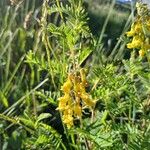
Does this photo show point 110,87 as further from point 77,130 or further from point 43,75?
point 43,75

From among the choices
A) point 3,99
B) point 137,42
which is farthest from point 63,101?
point 3,99

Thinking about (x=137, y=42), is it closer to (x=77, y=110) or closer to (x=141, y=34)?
(x=141, y=34)

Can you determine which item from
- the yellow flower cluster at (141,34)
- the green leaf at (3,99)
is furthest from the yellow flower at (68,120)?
the green leaf at (3,99)

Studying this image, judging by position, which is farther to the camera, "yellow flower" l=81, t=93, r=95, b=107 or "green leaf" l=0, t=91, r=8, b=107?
"green leaf" l=0, t=91, r=8, b=107

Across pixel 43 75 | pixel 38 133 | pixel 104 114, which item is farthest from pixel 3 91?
pixel 104 114

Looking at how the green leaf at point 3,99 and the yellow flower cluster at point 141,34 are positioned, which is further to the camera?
the green leaf at point 3,99

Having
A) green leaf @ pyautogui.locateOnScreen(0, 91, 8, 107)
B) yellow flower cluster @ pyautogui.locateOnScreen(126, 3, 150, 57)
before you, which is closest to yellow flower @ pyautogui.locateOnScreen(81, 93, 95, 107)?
yellow flower cluster @ pyautogui.locateOnScreen(126, 3, 150, 57)

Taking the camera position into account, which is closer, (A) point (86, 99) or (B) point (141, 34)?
(A) point (86, 99)

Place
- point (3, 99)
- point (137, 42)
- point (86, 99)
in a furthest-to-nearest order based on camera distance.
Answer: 1. point (3, 99)
2. point (137, 42)
3. point (86, 99)

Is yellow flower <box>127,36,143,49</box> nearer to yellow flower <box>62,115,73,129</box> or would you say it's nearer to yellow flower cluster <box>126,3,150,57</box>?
yellow flower cluster <box>126,3,150,57</box>

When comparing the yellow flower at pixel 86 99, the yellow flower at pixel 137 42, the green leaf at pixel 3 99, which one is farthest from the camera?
the green leaf at pixel 3 99

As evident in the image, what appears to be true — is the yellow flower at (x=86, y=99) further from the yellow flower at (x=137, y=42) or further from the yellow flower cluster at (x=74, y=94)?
the yellow flower at (x=137, y=42)

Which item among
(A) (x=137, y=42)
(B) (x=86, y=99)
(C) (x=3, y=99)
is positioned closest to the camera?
(B) (x=86, y=99)

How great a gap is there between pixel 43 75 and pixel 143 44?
1751mm
